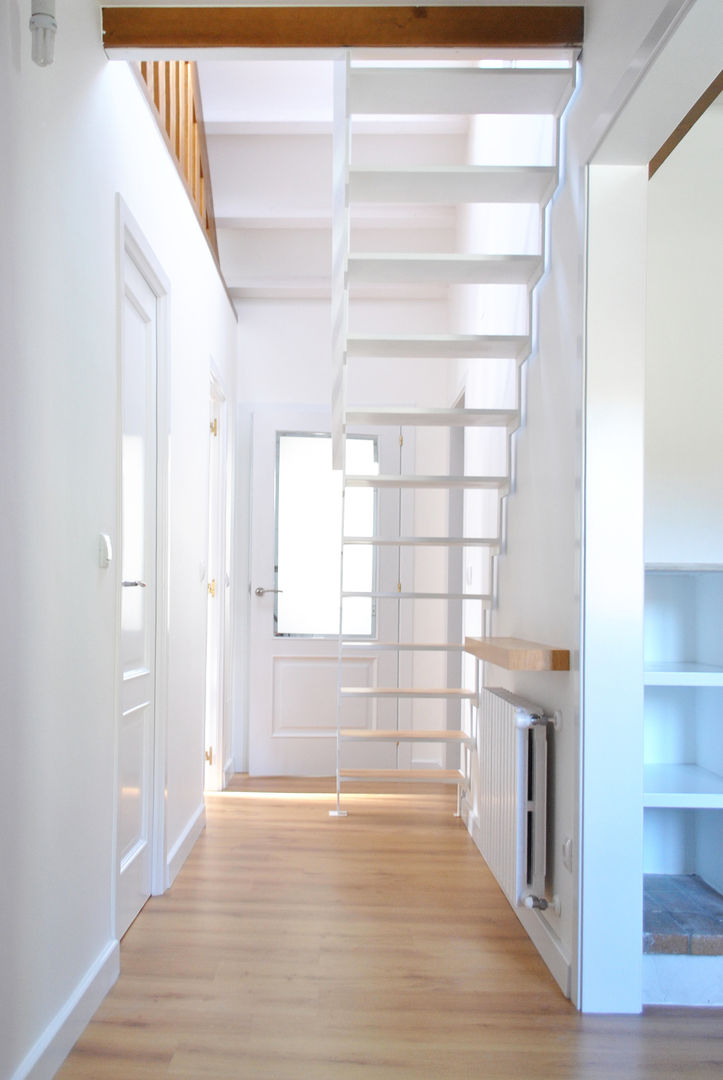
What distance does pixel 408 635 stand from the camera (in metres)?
5.91

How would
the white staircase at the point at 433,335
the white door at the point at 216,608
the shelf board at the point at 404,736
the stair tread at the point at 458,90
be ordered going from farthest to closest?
the white door at the point at 216,608
the shelf board at the point at 404,736
the white staircase at the point at 433,335
the stair tread at the point at 458,90

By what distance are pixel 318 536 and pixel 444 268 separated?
2.82 m

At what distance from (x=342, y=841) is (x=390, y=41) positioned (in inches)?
122

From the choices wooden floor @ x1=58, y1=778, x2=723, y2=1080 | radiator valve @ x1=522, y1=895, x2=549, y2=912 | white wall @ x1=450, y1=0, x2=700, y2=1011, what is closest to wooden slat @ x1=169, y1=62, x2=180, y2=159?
white wall @ x1=450, y1=0, x2=700, y2=1011

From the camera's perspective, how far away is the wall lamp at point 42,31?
195cm

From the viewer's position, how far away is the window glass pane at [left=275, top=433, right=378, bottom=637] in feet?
19.3

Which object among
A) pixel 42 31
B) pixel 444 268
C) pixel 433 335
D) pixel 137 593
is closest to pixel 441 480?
pixel 433 335

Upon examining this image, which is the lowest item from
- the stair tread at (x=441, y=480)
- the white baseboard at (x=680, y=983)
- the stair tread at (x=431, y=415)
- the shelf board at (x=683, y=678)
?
the white baseboard at (x=680, y=983)

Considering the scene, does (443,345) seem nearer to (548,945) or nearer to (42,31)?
(42,31)

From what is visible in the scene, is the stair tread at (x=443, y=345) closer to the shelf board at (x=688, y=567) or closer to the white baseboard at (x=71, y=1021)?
the shelf board at (x=688, y=567)

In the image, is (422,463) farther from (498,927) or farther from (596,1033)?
(596,1033)

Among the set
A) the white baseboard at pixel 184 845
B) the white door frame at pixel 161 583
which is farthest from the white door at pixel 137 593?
the white baseboard at pixel 184 845

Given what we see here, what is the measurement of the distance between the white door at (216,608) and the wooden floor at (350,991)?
124cm

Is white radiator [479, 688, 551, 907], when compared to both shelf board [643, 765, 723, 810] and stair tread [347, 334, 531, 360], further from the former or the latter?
stair tread [347, 334, 531, 360]
